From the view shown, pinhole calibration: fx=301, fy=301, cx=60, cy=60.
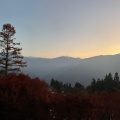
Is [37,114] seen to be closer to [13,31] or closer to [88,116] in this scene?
[88,116]

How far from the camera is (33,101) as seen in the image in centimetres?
2222

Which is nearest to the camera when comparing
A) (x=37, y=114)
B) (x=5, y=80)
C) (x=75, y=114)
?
(x=75, y=114)

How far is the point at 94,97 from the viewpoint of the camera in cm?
2147

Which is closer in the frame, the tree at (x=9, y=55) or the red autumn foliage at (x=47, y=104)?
the red autumn foliage at (x=47, y=104)

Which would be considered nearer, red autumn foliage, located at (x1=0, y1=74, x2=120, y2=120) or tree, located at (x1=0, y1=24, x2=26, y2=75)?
red autumn foliage, located at (x1=0, y1=74, x2=120, y2=120)

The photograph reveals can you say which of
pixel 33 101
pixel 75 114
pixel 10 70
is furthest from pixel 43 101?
pixel 10 70

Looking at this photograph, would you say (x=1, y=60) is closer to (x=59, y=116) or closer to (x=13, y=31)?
(x=13, y=31)

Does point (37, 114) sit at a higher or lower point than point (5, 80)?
lower

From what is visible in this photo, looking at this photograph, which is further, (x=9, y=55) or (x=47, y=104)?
(x=9, y=55)

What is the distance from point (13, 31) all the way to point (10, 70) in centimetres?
686

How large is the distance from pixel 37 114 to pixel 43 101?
3.61 feet

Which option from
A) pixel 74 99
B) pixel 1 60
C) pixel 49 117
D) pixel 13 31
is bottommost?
pixel 49 117

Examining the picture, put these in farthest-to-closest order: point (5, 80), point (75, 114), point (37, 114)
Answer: point (5, 80), point (37, 114), point (75, 114)

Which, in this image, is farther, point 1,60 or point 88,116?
point 1,60
